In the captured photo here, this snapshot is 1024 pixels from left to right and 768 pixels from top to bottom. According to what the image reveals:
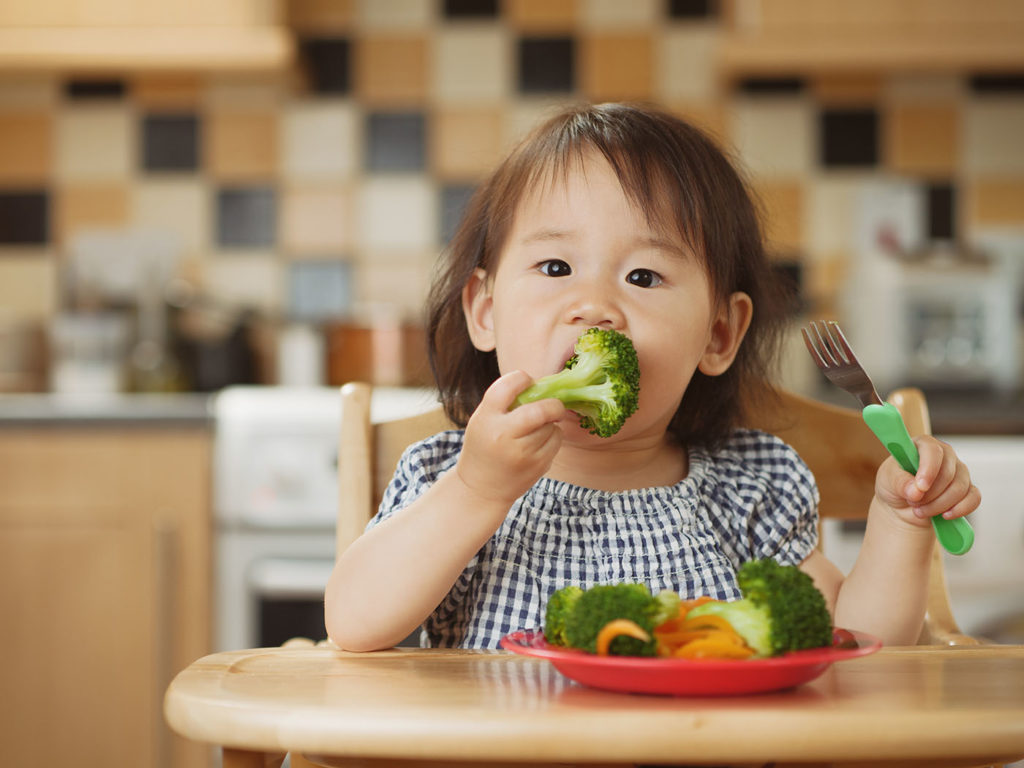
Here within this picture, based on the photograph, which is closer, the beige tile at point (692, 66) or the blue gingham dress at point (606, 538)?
the blue gingham dress at point (606, 538)

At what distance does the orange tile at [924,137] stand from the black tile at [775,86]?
23 cm

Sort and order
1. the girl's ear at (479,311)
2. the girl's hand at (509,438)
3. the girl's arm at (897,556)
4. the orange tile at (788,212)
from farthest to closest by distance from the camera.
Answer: the orange tile at (788,212), the girl's ear at (479,311), the girl's arm at (897,556), the girl's hand at (509,438)

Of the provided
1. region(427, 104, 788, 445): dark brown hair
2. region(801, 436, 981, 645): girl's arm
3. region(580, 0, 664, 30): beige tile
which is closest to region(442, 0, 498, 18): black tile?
region(580, 0, 664, 30): beige tile

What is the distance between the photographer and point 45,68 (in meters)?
2.57

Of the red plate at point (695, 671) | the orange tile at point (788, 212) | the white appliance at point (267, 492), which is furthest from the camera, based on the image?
the orange tile at point (788, 212)

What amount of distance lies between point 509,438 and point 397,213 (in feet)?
6.94

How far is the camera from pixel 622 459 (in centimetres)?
104

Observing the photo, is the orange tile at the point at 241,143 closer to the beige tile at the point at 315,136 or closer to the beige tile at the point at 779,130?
the beige tile at the point at 315,136

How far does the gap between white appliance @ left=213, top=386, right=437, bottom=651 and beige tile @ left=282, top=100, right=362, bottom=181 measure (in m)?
0.87

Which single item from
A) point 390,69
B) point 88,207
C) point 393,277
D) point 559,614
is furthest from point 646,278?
point 88,207

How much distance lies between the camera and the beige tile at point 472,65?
9.09 feet

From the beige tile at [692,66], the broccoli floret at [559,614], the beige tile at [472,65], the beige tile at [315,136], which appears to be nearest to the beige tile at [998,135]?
the beige tile at [692,66]

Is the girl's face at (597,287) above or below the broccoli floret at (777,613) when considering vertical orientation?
above

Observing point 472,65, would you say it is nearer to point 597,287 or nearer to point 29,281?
point 29,281
